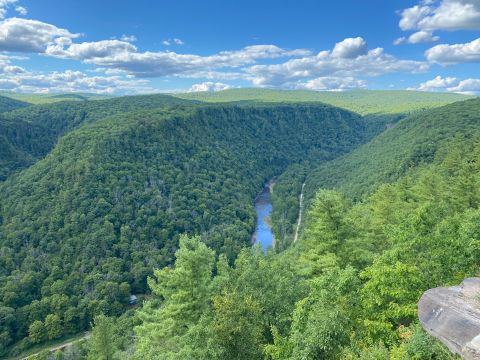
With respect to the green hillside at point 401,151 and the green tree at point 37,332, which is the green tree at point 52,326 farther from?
the green hillside at point 401,151

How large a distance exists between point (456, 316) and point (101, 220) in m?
126

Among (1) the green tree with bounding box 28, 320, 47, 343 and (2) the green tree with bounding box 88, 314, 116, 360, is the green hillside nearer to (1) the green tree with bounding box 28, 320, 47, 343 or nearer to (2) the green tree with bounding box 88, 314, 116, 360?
(2) the green tree with bounding box 88, 314, 116, 360

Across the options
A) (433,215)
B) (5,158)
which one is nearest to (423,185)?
(433,215)

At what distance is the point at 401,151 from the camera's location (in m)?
142

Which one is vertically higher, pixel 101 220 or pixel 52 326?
pixel 101 220

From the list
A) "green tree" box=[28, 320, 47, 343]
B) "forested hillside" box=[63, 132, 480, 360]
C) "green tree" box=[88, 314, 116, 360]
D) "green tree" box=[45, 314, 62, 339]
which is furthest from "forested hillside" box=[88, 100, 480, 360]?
"green tree" box=[28, 320, 47, 343]

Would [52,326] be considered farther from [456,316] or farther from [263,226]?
[456,316]

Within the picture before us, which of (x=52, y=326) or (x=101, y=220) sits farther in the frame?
(x=101, y=220)

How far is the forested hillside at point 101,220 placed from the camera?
10250cm

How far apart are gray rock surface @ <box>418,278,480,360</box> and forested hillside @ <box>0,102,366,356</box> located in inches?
3815

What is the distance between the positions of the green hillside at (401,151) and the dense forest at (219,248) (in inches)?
39.1

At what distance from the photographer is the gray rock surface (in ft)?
50.7

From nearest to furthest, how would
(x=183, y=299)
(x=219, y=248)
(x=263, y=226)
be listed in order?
(x=183, y=299), (x=219, y=248), (x=263, y=226)

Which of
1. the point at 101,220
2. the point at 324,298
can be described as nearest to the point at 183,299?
the point at 324,298
